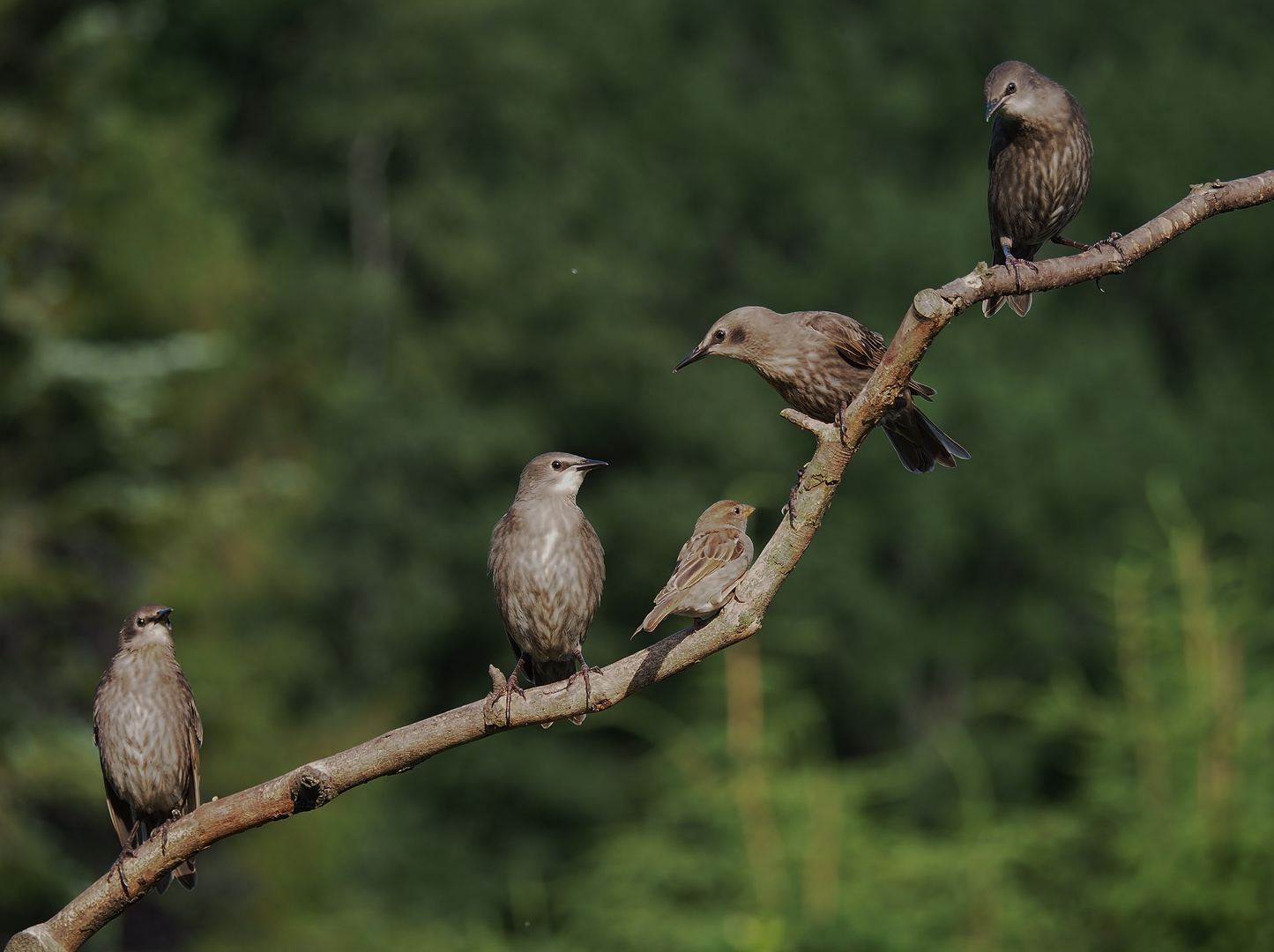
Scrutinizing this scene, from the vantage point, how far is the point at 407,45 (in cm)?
3866

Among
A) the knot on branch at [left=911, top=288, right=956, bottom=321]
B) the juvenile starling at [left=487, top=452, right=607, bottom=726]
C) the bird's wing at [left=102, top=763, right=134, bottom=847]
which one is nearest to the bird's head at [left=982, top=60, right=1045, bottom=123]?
the juvenile starling at [left=487, top=452, right=607, bottom=726]

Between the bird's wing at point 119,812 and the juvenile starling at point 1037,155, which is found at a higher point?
the juvenile starling at point 1037,155

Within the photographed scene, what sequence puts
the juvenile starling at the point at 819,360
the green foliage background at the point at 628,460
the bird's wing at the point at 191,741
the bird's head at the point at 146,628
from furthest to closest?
the green foliage background at the point at 628,460 → the bird's head at the point at 146,628 → the bird's wing at the point at 191,741 → the juvenile starling at the point at 819,360

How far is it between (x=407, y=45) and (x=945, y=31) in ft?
51.4

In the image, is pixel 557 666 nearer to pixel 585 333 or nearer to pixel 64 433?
pixel 64 433

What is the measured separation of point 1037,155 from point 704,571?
2150mm

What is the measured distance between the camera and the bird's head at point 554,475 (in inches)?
283

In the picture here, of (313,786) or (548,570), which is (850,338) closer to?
(548,570)

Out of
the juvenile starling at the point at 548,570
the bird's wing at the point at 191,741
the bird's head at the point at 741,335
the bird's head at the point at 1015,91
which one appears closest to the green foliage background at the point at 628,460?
the juvenile starling at the point at 548,570

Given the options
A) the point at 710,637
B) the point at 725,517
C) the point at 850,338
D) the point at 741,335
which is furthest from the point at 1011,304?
the point at 710,637

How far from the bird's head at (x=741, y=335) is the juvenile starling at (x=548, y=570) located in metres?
0.69

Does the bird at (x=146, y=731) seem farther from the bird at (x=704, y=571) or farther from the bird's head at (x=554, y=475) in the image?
the bird at (x=704, y=571)

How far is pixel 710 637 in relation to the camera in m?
4.88

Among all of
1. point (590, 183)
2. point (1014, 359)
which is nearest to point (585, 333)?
point (590, 183)
